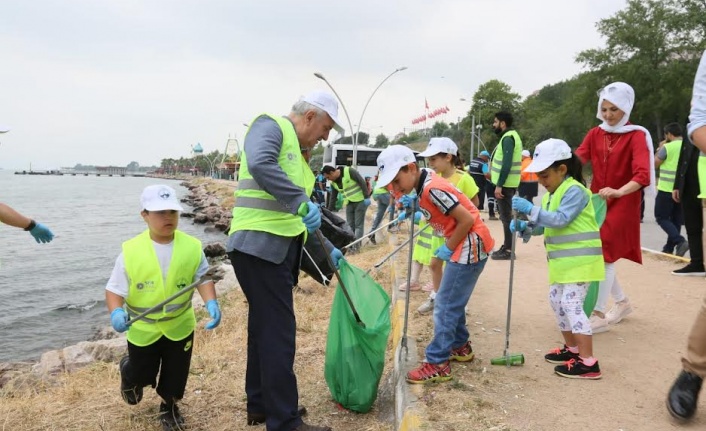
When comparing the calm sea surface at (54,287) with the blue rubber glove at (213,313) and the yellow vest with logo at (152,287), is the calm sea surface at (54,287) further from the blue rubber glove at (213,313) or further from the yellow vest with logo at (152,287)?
the blue rubber glove at (213,313)

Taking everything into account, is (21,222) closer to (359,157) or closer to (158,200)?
(158,200)

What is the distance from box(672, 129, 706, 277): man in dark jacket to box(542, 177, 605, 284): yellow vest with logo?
3.10 m

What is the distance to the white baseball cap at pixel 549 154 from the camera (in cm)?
356

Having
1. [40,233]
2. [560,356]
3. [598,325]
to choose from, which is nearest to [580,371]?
[560,356]

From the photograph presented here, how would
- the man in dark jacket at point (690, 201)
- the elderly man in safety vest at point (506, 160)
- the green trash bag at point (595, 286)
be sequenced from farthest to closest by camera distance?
1. the elderly man in safety vest at point (506, 160)
2. the man in dark jacket at point (690, 201)
3. the green trash bag at point (595, 286)

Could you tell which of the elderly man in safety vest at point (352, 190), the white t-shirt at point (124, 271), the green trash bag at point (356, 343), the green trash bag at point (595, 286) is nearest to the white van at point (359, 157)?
the elderly man in safety vest at point (352, 190)

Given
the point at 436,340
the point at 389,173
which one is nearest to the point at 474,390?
the point at 436,340

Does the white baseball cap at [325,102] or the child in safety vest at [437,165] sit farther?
the child in safety vest at [437,165]

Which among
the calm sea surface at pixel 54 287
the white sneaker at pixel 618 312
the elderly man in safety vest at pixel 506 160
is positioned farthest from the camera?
the calm sea surface at pixel 54 287

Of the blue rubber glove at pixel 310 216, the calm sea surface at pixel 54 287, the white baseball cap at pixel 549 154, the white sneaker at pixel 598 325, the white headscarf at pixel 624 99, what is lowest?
the calm sea surface at pixel 54 287

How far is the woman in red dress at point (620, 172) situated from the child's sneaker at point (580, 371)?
2.98 ft

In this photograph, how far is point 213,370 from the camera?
427cm

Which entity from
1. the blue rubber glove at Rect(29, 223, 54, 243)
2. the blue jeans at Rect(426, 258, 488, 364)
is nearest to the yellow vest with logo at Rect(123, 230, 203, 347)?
the blue rubber glove at Rect(29, 223, 54, 243)

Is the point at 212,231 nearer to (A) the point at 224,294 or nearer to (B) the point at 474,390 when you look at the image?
(A) the point at 224,294
